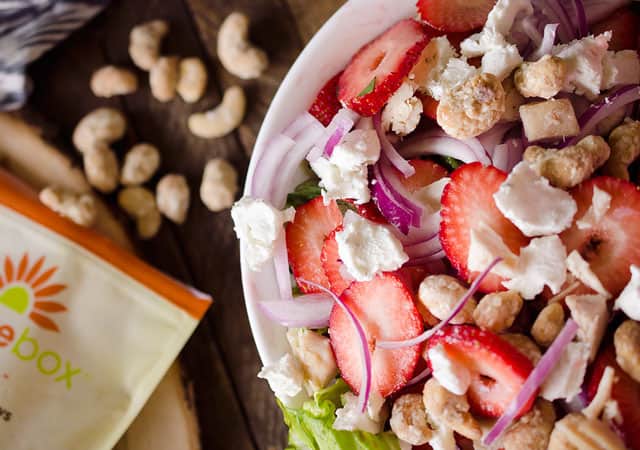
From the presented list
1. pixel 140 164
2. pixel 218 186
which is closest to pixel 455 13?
pixel 218 186

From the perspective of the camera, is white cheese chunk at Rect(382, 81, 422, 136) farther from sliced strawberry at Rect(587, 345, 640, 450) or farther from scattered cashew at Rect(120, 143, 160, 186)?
scattered cashew at Rect(120, 143, 160, 186)

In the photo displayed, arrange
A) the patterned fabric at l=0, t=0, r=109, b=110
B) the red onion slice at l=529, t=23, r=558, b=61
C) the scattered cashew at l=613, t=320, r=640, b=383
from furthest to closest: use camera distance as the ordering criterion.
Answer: the patterned fabric at l=0, t=0, r=109, b=110
the red onion slice at l=529, t=23, r=558, b=61
the scattered cashew at l=613, t=320, r=640, b=383

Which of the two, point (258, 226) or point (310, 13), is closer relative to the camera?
point (258, 226)

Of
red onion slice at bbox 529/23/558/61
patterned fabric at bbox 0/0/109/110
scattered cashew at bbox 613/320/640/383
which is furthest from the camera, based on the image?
patterned fabric at bbox 0/0/109/110

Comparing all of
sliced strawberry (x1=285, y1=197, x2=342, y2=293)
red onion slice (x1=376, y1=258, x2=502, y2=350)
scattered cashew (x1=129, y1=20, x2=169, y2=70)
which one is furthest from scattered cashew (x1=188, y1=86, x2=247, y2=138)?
red onion slice (x1=376, y1=258, x2=502, y2=350)

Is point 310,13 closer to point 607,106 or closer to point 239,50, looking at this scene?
point 239,50

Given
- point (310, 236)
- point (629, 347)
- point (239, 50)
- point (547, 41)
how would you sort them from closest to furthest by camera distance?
1. point (629, 347)
2. point (547, 41)
3. point (310, 236)
4. point (239, 50)
